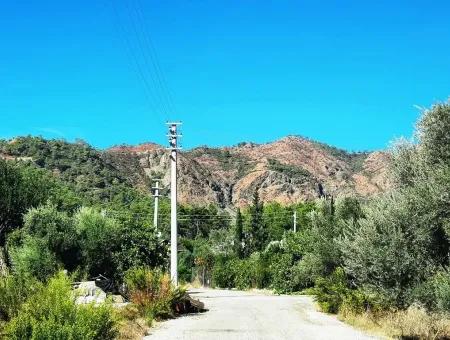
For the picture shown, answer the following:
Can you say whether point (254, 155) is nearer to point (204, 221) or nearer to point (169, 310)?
point (204, 221)

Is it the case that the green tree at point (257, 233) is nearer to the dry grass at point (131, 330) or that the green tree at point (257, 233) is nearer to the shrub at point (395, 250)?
the shrub at point (395, 250)

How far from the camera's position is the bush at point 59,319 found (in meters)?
10.4

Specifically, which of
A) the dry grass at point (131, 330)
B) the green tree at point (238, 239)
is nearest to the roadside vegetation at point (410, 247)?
the dry grass at point (131, 330)

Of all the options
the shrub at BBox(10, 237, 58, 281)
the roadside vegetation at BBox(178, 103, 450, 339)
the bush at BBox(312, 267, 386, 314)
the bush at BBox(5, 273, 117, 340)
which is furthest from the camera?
the shrub at BBox(10, 237, 58, 281)

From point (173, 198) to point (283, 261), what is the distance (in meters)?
16.6

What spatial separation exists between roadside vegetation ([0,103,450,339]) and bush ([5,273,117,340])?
0.02 m

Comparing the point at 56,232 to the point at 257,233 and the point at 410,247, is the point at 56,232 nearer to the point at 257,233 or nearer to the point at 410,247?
the point at 410,247

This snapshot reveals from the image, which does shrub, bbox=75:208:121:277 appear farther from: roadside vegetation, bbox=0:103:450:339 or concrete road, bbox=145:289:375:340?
concrete road, bbox=145:289:375:340

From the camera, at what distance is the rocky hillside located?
151m

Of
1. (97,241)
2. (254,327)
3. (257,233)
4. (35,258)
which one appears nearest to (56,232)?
(35,258)

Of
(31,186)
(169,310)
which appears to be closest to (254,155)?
(31,186)

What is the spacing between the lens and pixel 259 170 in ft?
531

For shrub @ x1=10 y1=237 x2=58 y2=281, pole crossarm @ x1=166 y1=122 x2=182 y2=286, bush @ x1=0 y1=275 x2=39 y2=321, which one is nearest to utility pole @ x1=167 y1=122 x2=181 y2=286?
pole crossarm @ x1=166 y1=122 x2=182 y2=286

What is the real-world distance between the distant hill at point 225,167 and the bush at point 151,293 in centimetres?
8758
